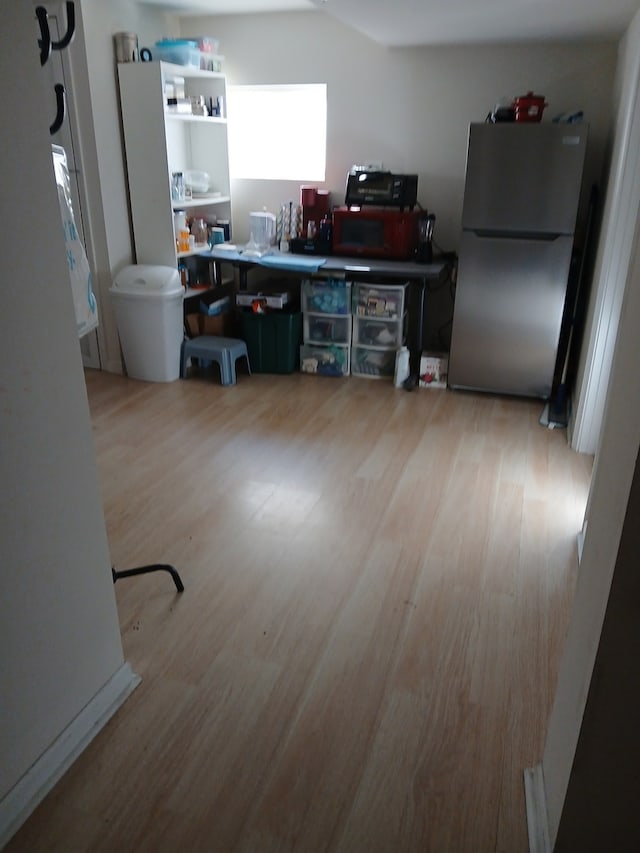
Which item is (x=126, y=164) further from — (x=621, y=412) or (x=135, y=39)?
(x=621, y=412)

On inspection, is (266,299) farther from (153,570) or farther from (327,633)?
(327,633)

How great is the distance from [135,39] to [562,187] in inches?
104

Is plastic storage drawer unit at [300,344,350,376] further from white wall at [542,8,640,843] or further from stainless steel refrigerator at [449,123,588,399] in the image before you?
white wall at [542,8,640,843]

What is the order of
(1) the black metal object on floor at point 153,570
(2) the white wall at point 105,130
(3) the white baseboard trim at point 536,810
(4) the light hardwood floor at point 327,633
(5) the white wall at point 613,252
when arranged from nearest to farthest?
1. (3) the white baseboard trim at point 536,810
2. (4) the light hardwood floor at point 327,633
3. (1) the black metal object on floor at point 153,570
4. (5) the white wall at point 613,252
5. (2) the white wall at point 105,130

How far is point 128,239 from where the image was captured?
13.8 feet

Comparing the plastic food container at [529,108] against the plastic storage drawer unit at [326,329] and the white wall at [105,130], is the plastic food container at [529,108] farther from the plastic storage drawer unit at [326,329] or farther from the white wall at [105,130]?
the white wall at [105,130]

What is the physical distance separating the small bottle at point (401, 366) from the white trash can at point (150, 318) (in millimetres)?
1439

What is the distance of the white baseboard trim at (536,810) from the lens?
1355mm

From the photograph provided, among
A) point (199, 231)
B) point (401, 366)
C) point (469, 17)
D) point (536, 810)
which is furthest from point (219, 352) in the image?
point (536, 810)

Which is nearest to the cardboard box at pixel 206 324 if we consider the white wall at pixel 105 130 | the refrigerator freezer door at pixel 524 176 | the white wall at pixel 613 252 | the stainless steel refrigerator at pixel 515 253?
the white wall at pixel 105 130

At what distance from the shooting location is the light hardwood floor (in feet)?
4.84

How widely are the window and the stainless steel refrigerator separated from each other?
4.48 feet

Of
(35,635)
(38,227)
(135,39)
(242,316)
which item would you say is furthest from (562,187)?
(35,635)

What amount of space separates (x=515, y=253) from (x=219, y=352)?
1.89 m
